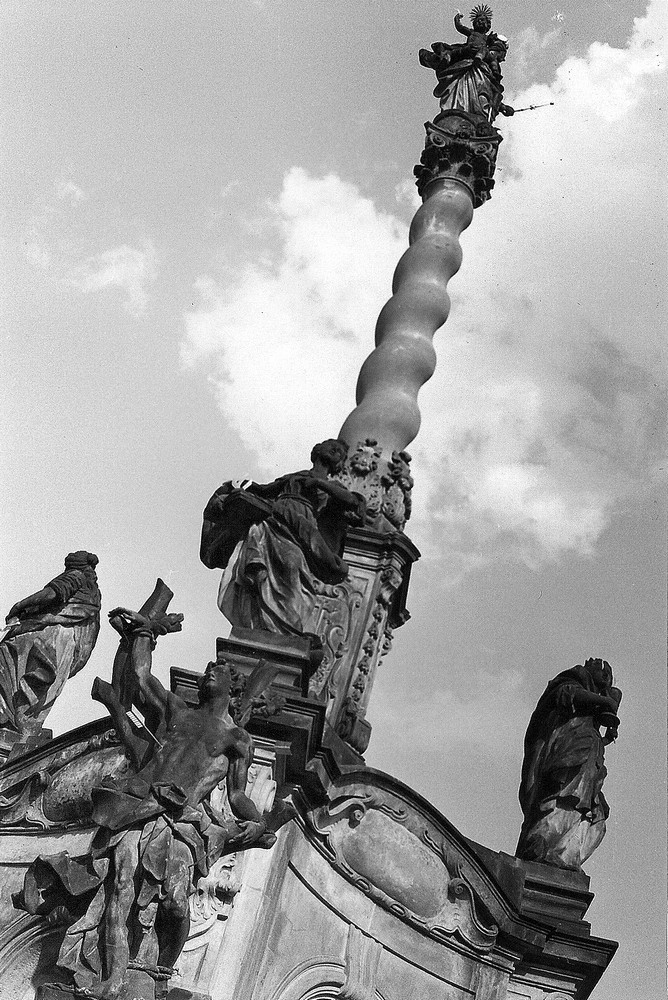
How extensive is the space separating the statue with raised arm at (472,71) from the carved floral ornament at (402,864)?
11.6 m

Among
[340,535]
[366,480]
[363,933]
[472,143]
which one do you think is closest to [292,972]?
[363,933]

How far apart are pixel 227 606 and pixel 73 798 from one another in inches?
76.2

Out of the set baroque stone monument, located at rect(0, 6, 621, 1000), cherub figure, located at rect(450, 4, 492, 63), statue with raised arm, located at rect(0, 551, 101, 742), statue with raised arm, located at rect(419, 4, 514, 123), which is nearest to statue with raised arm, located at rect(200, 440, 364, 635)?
baroque stone monument, located at rect(0, 6, 621, 1000)

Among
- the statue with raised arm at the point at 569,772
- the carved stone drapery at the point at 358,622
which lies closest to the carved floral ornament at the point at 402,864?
the statue with raised arm at the point at 569,772

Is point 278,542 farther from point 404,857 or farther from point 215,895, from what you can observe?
point 215,895

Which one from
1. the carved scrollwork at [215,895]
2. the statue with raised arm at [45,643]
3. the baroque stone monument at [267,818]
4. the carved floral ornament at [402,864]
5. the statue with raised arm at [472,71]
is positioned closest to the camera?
the baroque stone monument at [267,818]

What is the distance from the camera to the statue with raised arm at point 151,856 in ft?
26.8

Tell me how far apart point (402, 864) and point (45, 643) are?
141 inches

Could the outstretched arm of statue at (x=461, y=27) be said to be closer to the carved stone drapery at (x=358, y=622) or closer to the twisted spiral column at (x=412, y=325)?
the twisted spiral column at (x=412, y=325)

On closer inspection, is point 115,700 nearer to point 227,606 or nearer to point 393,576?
point 227,606

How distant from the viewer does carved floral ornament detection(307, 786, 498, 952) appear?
10625 millimetres

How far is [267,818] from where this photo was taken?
9.66 metres

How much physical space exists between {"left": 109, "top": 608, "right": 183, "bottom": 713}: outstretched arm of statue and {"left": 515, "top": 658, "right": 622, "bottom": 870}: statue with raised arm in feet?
12.2

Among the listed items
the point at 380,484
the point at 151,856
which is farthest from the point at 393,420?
the point at 151,856
